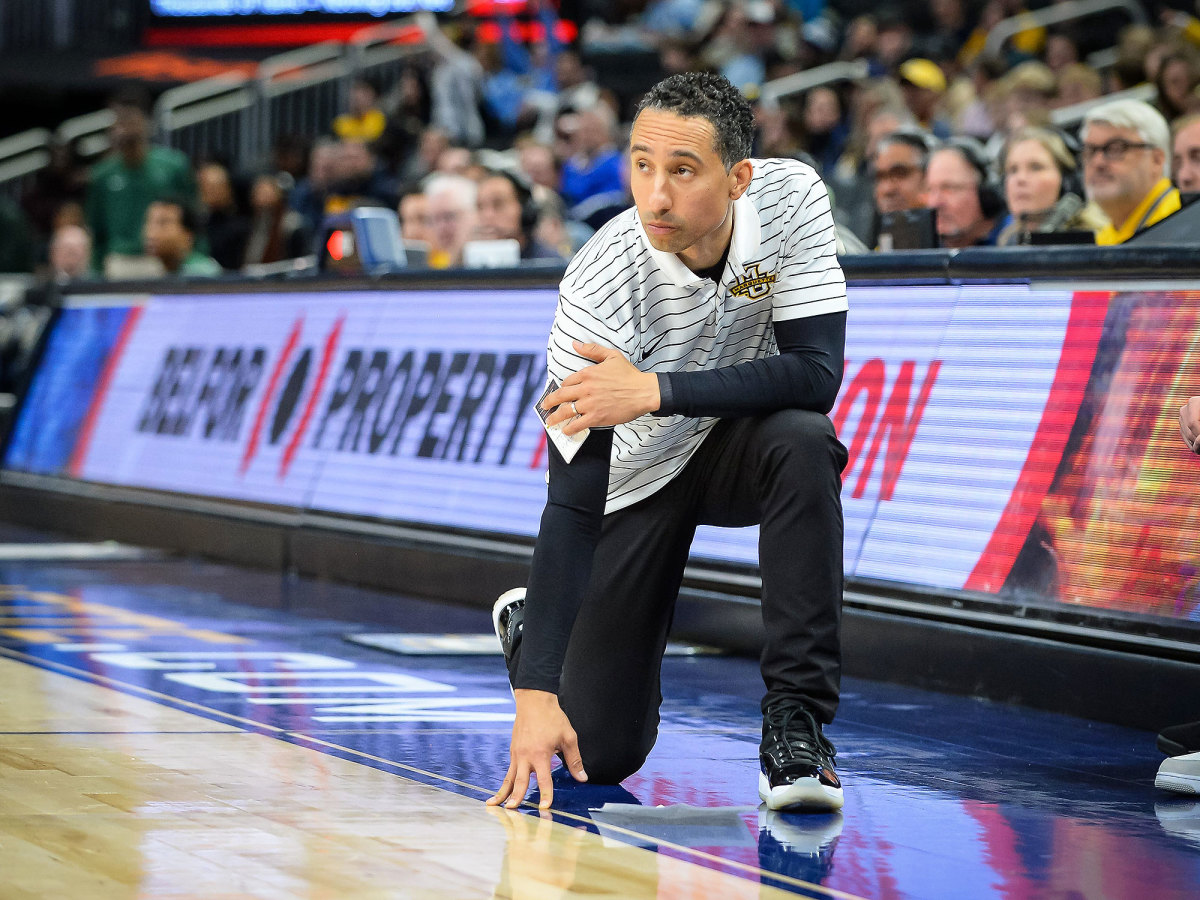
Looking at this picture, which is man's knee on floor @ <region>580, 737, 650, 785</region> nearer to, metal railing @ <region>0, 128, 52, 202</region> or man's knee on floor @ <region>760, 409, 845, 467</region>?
man's knee on floor @ <region>760, 409, 845, 467</region>

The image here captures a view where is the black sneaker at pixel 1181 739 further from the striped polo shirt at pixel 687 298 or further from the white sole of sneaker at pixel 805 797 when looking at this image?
the striped polo shirt at pixel 687 298

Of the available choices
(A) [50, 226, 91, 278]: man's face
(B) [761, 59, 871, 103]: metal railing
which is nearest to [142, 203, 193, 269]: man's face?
(A) [50, 226, 91, 278]: man's face

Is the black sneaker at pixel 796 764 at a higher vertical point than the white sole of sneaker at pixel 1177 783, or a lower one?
higher

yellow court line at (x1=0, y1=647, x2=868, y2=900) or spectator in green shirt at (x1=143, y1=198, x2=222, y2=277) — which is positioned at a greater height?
spectator in green shirt at (x1=143, y1=198, x2=222, y2=277)

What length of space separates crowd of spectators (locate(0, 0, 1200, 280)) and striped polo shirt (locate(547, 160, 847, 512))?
200 cm

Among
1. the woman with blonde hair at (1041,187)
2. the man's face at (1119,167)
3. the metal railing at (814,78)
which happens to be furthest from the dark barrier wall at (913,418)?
the metal railing at (814,78)

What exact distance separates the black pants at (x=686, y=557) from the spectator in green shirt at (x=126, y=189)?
33.0 ft

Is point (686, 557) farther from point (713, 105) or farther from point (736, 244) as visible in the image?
point (713, 105)

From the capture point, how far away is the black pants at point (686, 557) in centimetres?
364

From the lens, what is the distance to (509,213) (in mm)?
9008

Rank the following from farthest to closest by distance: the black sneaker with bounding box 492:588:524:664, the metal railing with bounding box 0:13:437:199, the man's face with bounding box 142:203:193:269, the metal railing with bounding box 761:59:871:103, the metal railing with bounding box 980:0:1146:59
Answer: the metal railing with bounding box 0:13:437:199 < the metal railing with bounding box 761:59:871:103 < the metal railing with bounding box 980:0:1146:59 < the man's face with bounding box 142:203:193:269 < the black sneaker with bounding box 492:588:524:664

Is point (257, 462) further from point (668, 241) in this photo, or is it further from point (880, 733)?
point (668, 241)

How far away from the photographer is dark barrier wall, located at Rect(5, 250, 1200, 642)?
15.9 feet

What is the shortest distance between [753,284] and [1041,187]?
3.92m
